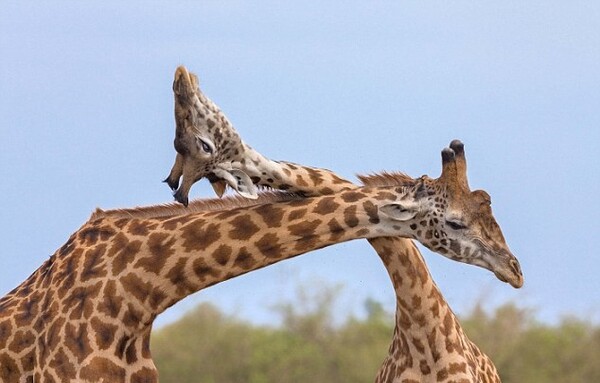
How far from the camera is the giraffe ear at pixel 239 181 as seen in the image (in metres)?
10.8

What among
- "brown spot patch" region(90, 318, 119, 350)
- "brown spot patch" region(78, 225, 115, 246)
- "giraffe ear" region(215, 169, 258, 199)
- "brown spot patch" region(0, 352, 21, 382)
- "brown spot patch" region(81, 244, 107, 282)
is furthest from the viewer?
"brown spot patch" region(78, 225, 115, 246)

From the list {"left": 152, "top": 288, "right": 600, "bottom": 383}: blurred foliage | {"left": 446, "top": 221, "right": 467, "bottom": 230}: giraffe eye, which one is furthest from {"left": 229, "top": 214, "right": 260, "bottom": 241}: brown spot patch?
{"left": 152, "top": 288, "right": 600, "bottom": 383}: blurred foliage

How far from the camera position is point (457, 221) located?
1120 centimetres

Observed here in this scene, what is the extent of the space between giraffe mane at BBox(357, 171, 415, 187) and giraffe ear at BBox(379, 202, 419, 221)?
0.26m

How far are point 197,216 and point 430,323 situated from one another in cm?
208

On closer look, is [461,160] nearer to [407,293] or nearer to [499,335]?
[407,293]

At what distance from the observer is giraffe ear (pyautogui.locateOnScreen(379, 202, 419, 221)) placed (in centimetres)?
1121

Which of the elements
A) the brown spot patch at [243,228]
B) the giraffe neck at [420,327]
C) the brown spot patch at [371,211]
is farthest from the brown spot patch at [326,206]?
the giraffe neck at [420,327]

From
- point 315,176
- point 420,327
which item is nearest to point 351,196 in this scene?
point 315,176

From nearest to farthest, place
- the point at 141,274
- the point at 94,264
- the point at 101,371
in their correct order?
the point at 101,371 → the point at 141,274 → the point at 94,264

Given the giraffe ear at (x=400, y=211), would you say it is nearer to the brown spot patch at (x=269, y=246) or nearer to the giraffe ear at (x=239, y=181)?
the brown spot patch at (x=269, y=246)

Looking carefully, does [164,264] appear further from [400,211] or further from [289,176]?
[400,211]

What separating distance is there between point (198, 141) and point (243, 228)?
3.04 ft

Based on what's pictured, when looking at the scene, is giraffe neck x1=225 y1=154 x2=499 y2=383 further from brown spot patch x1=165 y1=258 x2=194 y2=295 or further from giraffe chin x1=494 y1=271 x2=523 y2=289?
brown spot patch x1=165 y1=258 x2=194 y2=295
